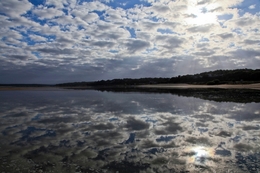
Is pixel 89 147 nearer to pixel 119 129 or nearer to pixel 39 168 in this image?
pixel 39 168

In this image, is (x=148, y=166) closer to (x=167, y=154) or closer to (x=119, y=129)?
(x=167, y=154)

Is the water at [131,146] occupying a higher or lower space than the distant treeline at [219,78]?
lower

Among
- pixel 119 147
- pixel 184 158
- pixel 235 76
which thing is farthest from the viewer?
pixel 235 76

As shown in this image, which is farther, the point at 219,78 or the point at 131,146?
the point at 219,78

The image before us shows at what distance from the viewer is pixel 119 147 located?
8.17 metres

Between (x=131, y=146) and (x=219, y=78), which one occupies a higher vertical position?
(x=219, y=78)

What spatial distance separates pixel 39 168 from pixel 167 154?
4121mm

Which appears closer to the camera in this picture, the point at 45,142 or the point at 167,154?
the point at 167,154

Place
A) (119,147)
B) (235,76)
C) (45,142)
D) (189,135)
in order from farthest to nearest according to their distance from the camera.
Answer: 1. (235,76)
2. (189,135)
3. (45,142)
4. (119,147)

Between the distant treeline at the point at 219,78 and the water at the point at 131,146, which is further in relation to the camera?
the distant treeline at the point at 219,78

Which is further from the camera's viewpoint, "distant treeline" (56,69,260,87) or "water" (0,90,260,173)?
"distant treeline" (56,69,260,87)

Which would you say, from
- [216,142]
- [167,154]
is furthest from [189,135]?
[167,154]

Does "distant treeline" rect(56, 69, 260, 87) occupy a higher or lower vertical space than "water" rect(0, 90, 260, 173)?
higher

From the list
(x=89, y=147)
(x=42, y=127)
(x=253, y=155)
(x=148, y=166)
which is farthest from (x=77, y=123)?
(x=253, y=155)
